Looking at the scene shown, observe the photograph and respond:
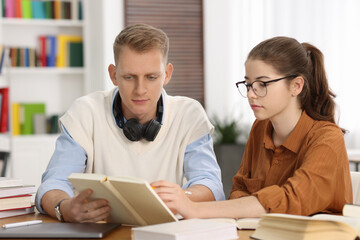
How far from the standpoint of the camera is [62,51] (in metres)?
5.64

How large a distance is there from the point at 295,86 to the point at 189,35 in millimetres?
4436

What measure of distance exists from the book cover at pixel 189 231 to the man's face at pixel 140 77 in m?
0.63

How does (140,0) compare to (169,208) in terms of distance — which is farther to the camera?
(140,0)

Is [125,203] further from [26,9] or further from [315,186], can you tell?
[26,9]

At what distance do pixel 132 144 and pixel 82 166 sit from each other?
0.19m

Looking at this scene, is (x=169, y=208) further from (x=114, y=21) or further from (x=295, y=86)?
(x=114, y=21)

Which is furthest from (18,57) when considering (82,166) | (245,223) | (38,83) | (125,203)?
(245,223)

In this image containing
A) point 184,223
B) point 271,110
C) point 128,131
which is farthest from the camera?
point 128,131

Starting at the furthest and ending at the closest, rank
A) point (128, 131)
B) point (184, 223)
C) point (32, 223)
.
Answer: point (128, 131) < point (32, 223) < point (184, 223)

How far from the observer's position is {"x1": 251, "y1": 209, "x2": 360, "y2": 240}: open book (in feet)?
4.12

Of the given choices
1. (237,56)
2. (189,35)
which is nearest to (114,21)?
(189,35)

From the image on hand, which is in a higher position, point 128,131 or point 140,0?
point 140,0

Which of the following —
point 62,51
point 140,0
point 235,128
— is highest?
point 140,0

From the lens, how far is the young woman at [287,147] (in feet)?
5.34
